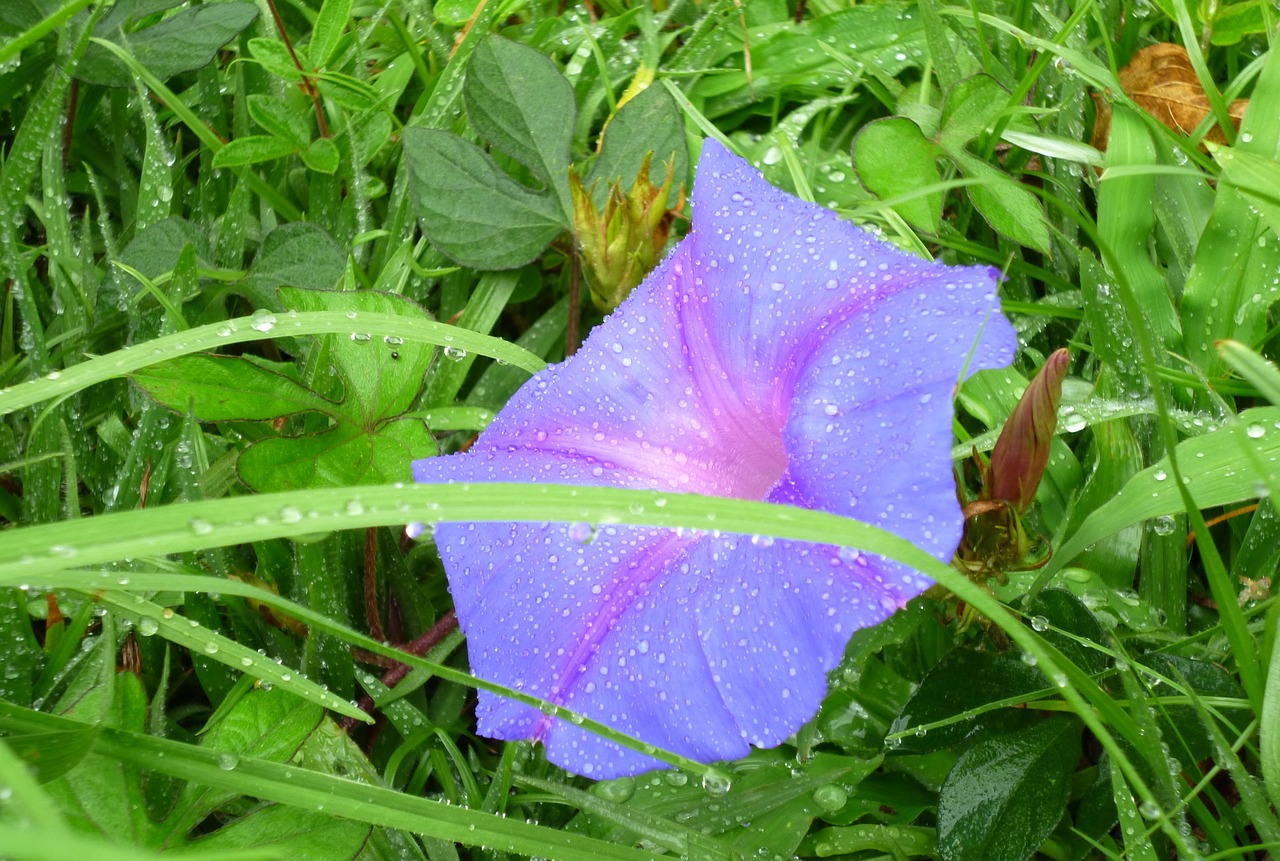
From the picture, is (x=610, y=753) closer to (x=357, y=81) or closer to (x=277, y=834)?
(x=277, y=834)

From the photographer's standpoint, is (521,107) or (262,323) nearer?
(262,323)

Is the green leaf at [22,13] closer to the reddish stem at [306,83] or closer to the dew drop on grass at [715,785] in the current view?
the reddish stem at [306,83]

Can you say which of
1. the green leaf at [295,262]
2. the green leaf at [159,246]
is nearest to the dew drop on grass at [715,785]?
the green leaf at [295,262]

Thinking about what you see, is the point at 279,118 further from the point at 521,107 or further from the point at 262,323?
the point at 262,323

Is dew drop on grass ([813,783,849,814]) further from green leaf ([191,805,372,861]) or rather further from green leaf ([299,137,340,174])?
green leaf ([299,137,340,174])

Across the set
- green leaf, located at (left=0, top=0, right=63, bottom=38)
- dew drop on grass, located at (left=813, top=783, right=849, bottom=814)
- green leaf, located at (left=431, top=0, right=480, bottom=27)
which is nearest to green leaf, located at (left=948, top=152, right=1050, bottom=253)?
dew drop on grass, located at (left=813, top=783, right=849, bottom=814)

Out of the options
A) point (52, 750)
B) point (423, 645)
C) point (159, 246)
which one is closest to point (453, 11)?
point (159, 246)
